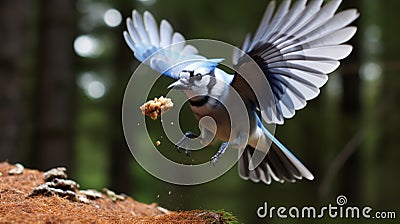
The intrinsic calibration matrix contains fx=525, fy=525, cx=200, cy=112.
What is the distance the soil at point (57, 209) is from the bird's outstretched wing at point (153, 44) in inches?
31.1

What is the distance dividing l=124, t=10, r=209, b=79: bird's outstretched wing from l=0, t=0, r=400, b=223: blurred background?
49 cm

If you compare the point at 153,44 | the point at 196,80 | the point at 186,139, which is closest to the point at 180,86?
the point at 196,80

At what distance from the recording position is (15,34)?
5191 mm

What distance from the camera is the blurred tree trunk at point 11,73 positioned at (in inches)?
201

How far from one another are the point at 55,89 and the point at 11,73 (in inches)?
23.8

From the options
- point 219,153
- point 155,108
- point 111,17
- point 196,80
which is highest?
point 111,17

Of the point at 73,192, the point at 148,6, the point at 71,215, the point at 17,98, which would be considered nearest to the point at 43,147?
the point at 17,98

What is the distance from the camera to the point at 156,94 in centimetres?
388

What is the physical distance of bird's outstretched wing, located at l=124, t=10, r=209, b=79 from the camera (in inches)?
112

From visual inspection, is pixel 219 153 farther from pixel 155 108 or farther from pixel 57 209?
pixel 57 209

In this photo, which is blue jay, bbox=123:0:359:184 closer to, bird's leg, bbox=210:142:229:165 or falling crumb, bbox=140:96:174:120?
bird's leg, bbox=210:142:229:165

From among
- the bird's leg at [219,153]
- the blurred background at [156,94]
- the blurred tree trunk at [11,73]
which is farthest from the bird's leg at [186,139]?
the blurred tree trunk at [11,73]

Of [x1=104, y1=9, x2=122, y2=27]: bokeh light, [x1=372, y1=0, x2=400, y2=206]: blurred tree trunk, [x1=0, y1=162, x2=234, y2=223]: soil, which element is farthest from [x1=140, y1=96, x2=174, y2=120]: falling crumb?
[x1=104, y1=9, x2=122, y2=27]: bokeh light

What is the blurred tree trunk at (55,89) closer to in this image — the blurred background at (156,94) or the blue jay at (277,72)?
the blurred background at (156,94)
